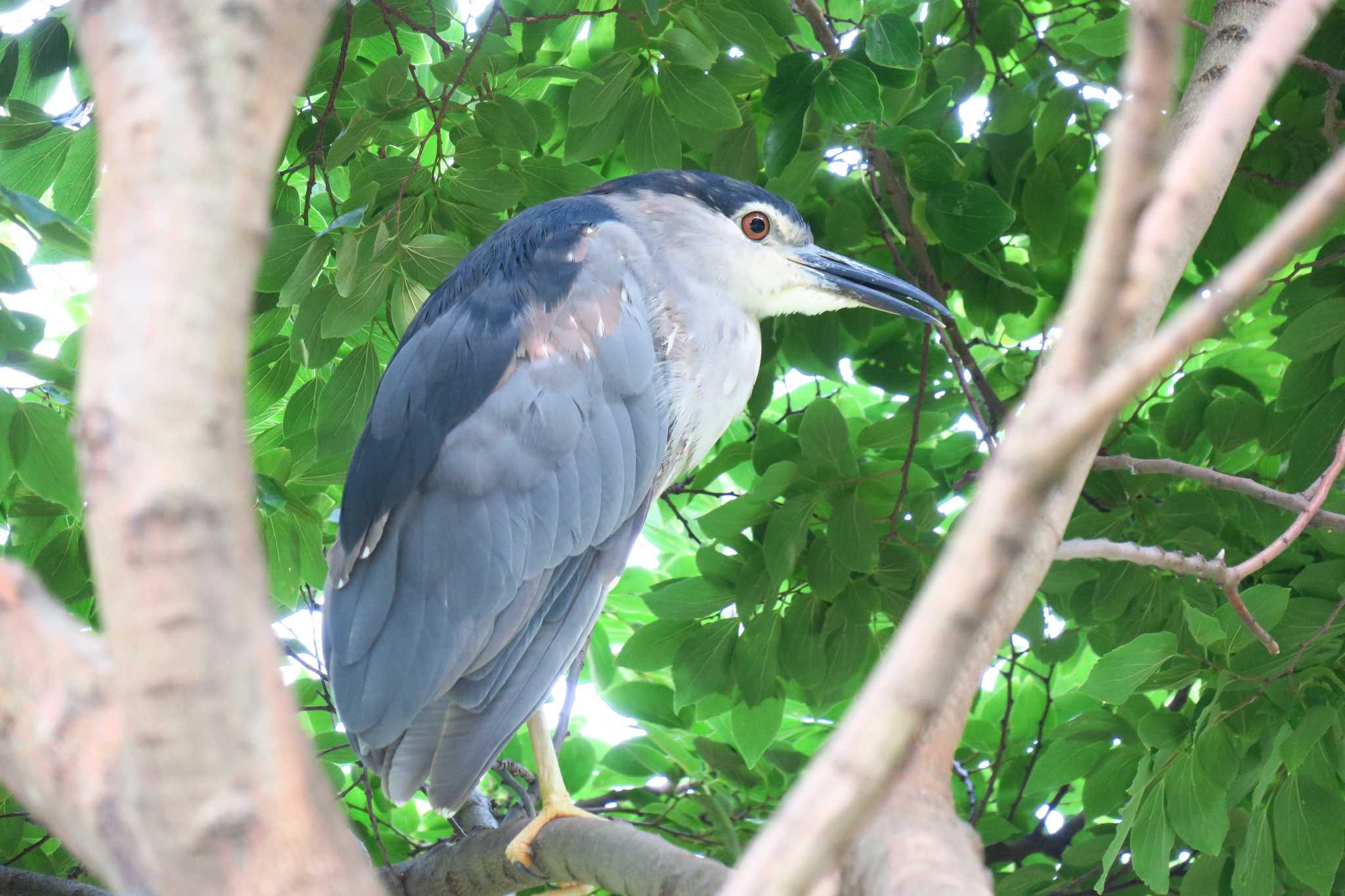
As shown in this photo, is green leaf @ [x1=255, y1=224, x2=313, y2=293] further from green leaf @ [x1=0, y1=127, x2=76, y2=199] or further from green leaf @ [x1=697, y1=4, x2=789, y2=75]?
green leaf @ [x1=697, y1=4, x2=789, y2=75]

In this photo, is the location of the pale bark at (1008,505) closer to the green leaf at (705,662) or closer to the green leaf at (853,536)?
the green leaf at (853,536)

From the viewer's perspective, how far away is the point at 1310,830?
6.68 feet

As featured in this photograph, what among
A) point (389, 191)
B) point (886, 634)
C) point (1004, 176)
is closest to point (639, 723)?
point (886, 634)

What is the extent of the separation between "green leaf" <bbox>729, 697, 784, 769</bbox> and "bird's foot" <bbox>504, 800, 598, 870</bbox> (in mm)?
480

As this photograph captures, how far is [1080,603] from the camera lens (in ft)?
8.63

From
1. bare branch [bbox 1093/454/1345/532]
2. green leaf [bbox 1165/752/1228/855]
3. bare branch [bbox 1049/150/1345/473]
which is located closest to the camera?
bare branch [bbox 1049/150/1345/473]

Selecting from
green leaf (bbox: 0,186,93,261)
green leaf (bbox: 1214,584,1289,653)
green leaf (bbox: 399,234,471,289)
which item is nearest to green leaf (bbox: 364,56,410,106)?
green leaf (bbox: 399,234,471,289)

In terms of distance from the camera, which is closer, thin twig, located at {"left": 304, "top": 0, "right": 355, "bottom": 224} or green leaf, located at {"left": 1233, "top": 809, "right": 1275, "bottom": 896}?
green leaf, located at {"left": 1233, "top": 809, "right": 1275, "bottom": 896}

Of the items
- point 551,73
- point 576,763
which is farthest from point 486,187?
point 576,763

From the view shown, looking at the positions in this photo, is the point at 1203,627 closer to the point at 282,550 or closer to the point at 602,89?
the point at 602,89

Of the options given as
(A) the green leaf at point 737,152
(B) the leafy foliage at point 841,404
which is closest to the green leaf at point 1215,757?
(B) the leafy foliage at point 841,404

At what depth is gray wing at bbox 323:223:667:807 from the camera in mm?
2240

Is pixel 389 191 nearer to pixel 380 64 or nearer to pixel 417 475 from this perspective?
pixel 380 64

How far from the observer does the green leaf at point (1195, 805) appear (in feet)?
6.47
